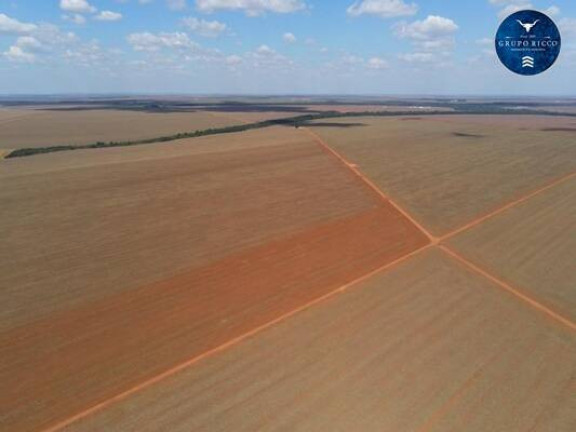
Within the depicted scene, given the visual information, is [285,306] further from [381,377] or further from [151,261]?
[151,261]

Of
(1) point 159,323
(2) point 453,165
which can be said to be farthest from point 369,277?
(2) point 453,165

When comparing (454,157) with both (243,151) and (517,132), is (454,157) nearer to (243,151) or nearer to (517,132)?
(243,151)

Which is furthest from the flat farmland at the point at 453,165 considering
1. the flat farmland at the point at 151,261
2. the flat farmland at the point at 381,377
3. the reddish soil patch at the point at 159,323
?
the flat farmland at the point at 381,377

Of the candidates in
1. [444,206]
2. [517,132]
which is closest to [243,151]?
[444,206]

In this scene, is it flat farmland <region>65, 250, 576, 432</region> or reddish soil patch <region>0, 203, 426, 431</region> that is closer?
flat farmland <region>65, 250, 576, 432</region>

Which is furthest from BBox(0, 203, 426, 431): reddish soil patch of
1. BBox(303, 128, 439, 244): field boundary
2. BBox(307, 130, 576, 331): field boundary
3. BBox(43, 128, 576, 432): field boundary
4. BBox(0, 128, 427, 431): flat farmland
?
BBox(303, 128, 439, 244): field boundary

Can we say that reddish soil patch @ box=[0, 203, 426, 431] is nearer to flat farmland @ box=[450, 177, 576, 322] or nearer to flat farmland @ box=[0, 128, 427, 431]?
flat farmland @ box=[0, 128, 427, 431]
